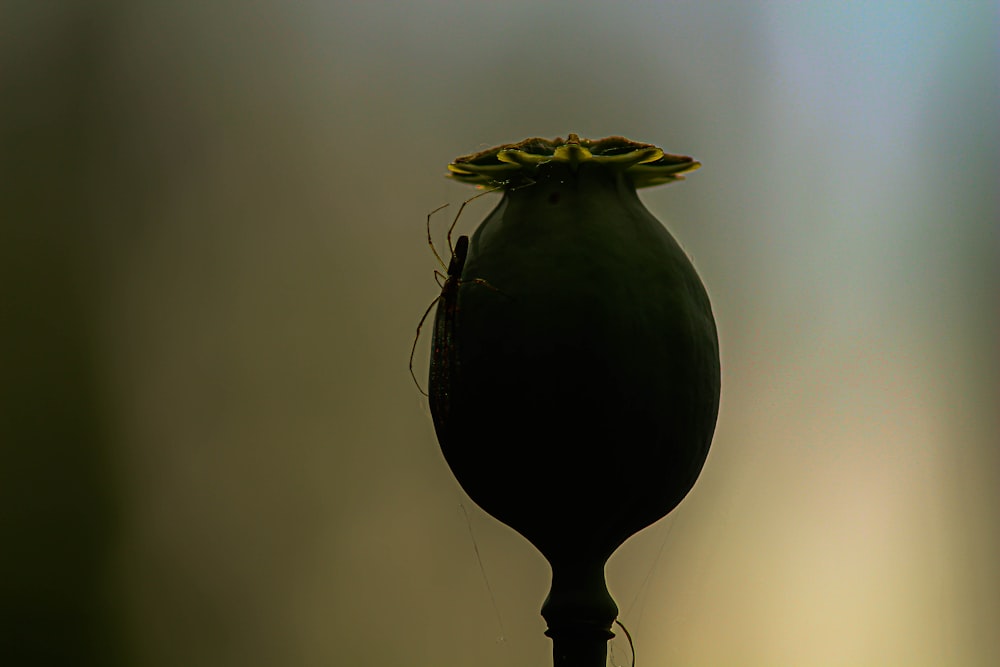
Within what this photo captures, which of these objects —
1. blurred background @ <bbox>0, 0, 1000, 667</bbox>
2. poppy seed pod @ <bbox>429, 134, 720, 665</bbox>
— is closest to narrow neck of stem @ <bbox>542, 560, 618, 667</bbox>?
poppy seed pod @ <bbox>429, 134, 720, 665</bbox>

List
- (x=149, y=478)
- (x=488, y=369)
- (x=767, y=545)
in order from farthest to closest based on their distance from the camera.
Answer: (x=149, y=478)
(x=767, y=545)
(x=488, y=369)

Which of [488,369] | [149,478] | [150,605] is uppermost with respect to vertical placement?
[488,369]

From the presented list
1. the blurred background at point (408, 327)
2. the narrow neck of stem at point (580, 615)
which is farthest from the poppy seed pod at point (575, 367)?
the blurred background at point (408, 327)

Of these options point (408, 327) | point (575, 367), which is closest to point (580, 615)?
point (575, 367)

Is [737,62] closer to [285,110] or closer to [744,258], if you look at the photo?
[744,258]

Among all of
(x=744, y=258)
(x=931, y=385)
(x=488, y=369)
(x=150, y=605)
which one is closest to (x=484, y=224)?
(x=488, y=369)

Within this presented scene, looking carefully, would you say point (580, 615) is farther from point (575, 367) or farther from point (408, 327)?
point (408, 327)
